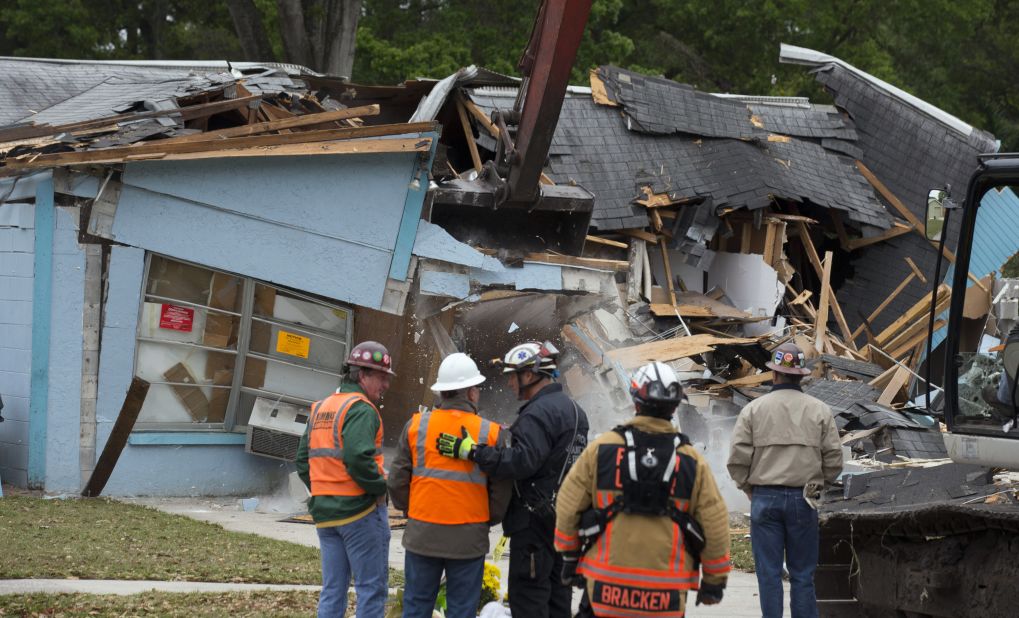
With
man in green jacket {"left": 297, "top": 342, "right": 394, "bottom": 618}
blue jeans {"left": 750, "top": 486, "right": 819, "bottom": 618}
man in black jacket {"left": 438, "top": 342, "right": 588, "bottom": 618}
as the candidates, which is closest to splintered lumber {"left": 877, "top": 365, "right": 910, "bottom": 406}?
blue jeans {"left": 750, "top": 486, "right": 819, "bottom": 618}

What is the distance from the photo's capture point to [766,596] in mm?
6988

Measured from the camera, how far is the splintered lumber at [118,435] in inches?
472

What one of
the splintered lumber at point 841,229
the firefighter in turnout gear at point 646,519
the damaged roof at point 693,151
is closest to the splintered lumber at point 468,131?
the damaged roof at point 693,151

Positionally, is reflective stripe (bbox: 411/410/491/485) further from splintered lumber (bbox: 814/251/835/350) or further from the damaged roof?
splintered lumber (bbox: 814/251/835/350)

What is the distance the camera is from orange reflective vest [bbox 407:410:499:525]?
606 centimetres

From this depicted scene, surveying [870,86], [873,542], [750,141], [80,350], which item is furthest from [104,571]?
[870,86]

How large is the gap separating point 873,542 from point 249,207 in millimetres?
7760

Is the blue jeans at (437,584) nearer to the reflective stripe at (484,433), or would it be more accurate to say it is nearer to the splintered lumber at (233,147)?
the reflective stripe at (484,433)

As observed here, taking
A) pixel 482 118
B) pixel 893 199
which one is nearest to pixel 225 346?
pixel 482 118

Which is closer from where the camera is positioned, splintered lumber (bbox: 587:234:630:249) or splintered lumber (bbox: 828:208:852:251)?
splintered lumber (bbox: 587:234:630:249)

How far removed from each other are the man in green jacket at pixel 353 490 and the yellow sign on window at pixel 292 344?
263 inches

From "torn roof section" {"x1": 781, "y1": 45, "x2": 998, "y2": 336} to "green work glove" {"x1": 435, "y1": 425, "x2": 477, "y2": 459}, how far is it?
13.1 metres

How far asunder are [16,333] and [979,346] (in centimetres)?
941

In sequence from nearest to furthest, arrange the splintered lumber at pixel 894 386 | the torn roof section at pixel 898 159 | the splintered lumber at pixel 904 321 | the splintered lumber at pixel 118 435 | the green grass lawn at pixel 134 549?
the green grass lawn at pixel 134 549
the splintered lumber at pixel 118 435
the splintered lumber at pixel 894 386
the splintered lumber at pixel 904 321
the torn roof section at pixel 898 159
